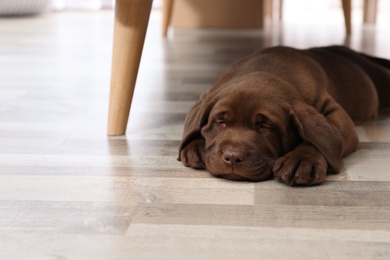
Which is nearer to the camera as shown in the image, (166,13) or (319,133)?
(319,133)

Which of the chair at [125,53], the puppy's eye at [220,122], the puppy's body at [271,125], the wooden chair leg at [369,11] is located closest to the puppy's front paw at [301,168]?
the puppy's body at [271,125]

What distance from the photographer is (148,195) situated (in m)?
1.58

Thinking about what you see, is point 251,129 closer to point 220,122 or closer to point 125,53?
point 220,122

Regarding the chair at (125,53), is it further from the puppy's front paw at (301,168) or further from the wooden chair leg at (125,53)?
the puppy's front paw at (301,168)

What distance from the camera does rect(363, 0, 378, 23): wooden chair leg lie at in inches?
220

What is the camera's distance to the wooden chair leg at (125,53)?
2.08 m

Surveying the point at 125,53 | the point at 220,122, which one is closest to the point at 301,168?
the point at 220,122

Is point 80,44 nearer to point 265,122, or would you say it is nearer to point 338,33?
point 338,33

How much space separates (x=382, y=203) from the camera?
1503mm

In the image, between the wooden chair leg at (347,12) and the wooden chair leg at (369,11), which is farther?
the wooden chair leg at (369,11)

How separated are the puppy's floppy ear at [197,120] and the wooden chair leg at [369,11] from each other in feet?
13.3

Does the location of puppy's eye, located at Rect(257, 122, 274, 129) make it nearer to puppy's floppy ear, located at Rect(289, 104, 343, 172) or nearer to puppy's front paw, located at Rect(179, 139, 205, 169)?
puppy's floppy ear, located at Rect(289, 104, 343, 172)

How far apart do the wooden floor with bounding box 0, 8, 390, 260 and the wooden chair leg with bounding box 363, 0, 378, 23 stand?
302cm

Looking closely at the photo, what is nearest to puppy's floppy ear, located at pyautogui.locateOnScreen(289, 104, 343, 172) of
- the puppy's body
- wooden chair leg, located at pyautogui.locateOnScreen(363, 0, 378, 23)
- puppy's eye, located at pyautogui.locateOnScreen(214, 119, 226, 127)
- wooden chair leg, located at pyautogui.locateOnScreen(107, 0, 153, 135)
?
the puppy's body
